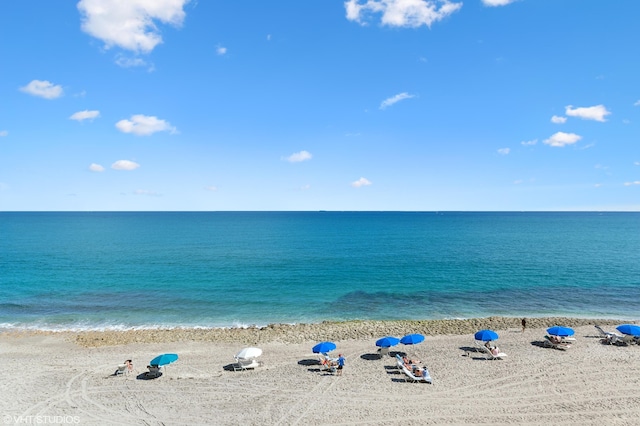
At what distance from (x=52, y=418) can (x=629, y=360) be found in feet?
103

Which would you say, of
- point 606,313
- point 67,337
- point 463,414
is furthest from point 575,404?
point 67,337

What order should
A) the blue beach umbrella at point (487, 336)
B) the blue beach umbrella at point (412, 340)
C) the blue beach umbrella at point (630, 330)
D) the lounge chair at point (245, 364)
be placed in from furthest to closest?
the blue beach umbrella at point (630, 330), the blue beach umbrella at point (412, 340), the blue beach umbrella at point (487, 336), the lounge chair at point (245, 364)

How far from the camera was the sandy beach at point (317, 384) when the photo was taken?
53.7 feet

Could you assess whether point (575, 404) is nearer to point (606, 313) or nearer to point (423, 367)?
point (423, 367)

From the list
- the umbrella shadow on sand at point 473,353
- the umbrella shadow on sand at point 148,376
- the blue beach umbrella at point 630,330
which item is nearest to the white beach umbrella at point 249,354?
the umbrella shadow on sand at point 148,376

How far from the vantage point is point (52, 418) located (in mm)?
16500

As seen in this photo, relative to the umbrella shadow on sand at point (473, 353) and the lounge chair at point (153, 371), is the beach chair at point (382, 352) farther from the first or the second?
the lounge chair at point (153, 371)

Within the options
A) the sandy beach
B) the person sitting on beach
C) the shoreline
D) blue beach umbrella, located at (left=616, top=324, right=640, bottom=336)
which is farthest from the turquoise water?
the person sitting on beach

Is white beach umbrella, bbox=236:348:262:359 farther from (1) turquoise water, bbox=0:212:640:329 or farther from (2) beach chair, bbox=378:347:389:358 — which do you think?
(1) turquoise water, bbox=0:212:640:329

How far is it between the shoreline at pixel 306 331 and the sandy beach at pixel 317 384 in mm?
255

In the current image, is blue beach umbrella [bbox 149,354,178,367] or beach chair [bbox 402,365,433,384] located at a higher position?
blue beach umbrella [bbox 149,354,178,367]

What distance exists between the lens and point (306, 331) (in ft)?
96.0

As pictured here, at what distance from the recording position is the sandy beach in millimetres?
16359

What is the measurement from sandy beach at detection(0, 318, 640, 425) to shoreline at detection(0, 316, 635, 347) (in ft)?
0.84
